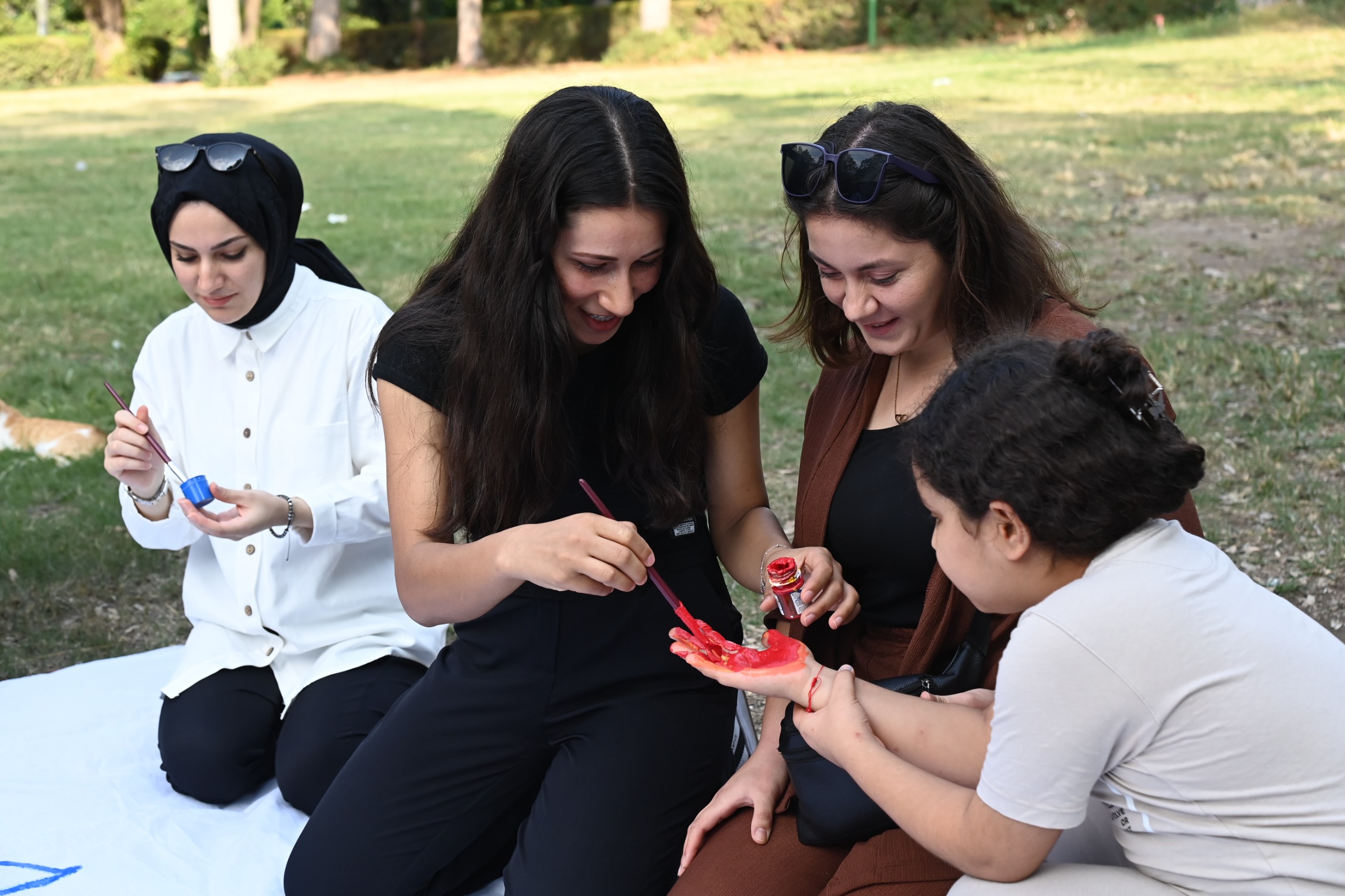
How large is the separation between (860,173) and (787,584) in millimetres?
733

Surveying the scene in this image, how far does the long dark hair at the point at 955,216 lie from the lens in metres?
2.27

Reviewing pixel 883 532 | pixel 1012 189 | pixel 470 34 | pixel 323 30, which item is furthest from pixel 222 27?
pixel 883 532

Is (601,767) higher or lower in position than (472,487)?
lower

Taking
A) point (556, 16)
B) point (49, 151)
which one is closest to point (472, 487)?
point (49, 151)

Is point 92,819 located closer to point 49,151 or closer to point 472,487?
point 472,487

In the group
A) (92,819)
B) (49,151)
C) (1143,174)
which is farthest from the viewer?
(49,151)

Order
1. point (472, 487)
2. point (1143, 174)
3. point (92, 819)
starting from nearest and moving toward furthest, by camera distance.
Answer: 1. point (472, 487)
2. point (92, 819)
3. point (1143, 174)

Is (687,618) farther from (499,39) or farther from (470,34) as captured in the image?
(499,39)

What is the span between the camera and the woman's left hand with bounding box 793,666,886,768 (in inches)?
73.8

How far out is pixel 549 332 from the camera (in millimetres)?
2395

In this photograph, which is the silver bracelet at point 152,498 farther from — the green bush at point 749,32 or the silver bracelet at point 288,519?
the green bush at point 749,32

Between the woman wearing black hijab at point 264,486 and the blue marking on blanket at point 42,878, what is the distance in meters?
0.32

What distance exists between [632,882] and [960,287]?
48.8 inches

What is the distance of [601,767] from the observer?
2.40m
